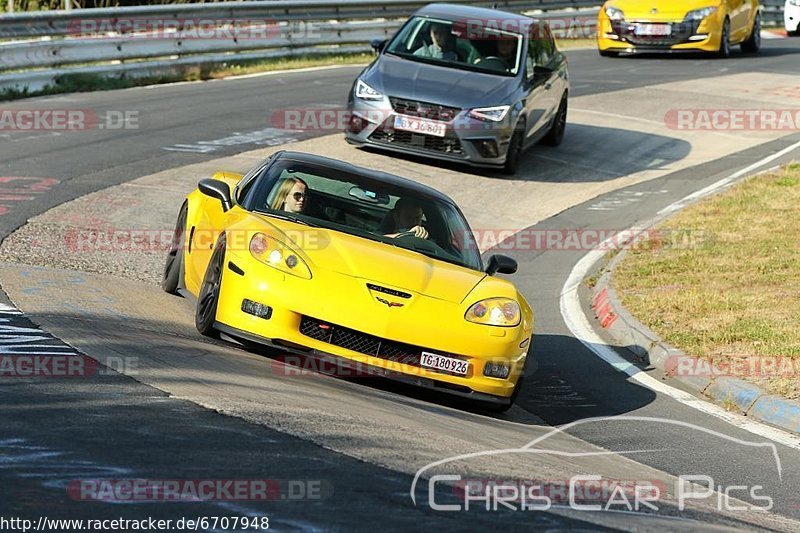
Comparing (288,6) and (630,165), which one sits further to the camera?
(288,6)

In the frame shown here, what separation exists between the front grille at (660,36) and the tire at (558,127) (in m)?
8.77

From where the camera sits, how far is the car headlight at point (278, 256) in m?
7.88

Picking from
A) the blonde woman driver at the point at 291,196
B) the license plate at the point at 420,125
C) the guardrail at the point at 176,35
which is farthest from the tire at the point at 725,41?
the blonde woman driver at the point at 291,196

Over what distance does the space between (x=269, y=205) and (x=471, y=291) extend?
5.28 feet

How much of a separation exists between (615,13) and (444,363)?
20.8 m

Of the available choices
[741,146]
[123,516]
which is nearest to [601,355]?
[123,516]

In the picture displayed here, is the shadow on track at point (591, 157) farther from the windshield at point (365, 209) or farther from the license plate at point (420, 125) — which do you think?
the windshield at point (365, 209)

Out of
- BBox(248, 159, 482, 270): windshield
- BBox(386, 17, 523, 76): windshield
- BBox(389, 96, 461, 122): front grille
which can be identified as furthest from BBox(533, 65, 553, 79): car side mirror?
BBox(248, 159, 482, 270): windshield

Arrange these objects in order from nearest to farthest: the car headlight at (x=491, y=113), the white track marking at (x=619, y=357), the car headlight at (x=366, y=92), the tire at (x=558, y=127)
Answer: the white track marking at (x=619, y=357)
the car headlight at (x=491, y=113)
the car headlight at (x=366, y=92)
the tire at (x=558, y=127)

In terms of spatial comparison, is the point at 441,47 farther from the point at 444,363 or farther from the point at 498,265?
the point at 444,363

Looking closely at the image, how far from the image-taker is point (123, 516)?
464 cm

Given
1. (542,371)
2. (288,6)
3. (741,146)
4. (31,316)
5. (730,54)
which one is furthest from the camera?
(730,54)

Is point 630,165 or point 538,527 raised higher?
point 538,527

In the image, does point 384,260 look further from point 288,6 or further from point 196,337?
point 288,6
